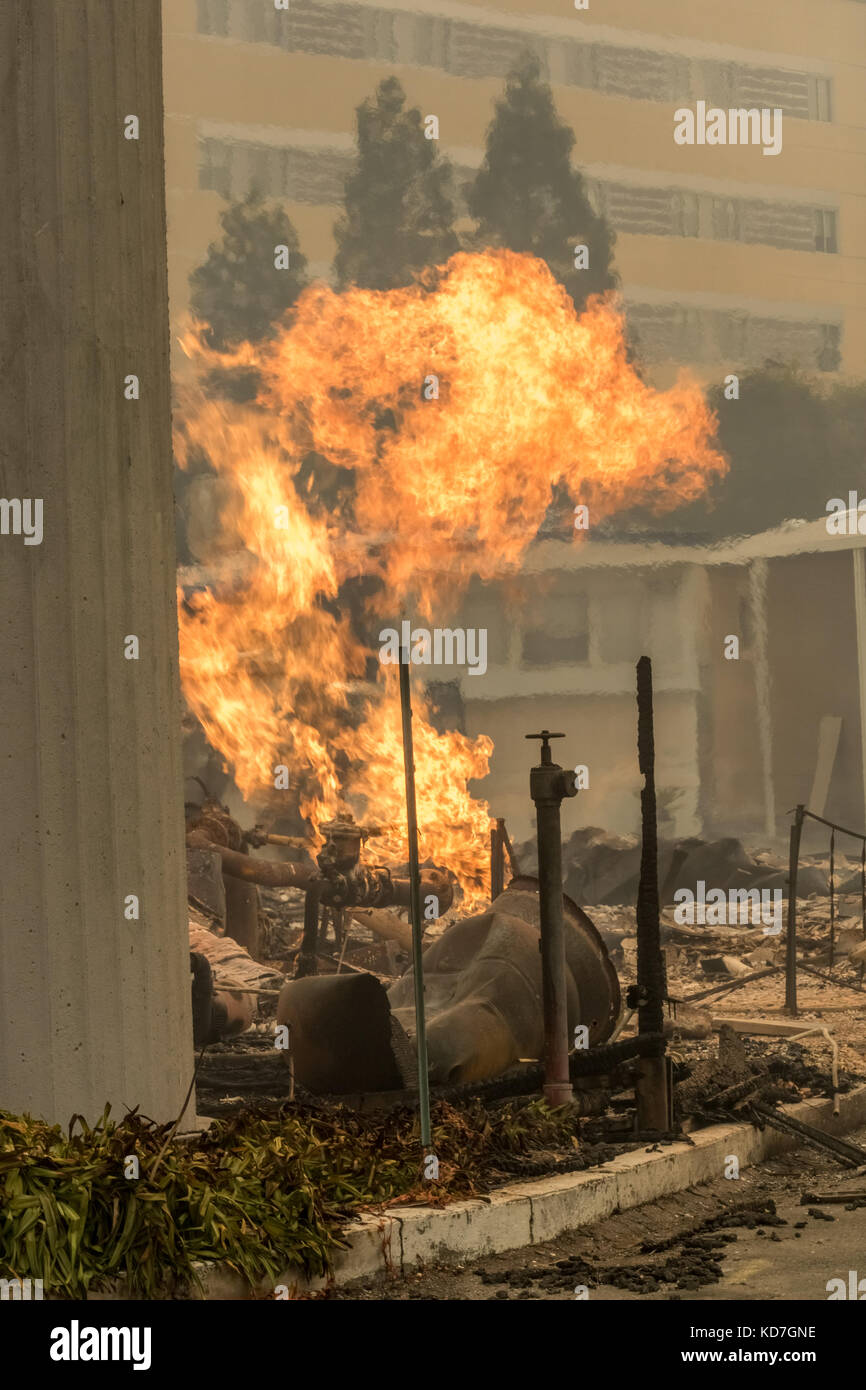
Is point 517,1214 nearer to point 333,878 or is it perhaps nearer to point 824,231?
point 333,878

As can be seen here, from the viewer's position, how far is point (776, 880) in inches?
651

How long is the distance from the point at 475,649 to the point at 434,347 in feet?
11.1

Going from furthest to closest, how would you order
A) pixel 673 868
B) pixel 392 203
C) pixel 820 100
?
pixel 820 100 → pixel 392 203 → pixel 673 868

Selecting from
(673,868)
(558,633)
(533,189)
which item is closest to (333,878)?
(673,868)

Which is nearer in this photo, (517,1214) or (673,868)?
(517,1214)

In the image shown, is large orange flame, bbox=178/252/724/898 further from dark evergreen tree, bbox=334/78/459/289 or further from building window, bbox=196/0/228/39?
building window, bbox=196/0/228/39

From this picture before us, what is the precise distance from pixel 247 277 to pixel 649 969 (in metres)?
11.6

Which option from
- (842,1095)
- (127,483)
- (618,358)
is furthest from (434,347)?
(127,483)

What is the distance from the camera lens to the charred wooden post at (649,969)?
309 inches

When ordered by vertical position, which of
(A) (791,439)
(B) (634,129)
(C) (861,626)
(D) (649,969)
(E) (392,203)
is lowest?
(D) (649,969)

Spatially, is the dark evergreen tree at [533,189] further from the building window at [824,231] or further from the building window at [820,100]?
the building window at [820,100]

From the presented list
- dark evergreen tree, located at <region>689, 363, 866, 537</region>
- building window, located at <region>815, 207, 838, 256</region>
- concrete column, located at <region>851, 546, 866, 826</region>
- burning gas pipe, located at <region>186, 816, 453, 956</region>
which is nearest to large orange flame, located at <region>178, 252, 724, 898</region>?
dark evergreen tree, located at <region>689, 363, 866, 537</region>

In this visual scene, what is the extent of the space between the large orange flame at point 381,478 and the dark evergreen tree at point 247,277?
219mm

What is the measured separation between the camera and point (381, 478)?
16734 mm
